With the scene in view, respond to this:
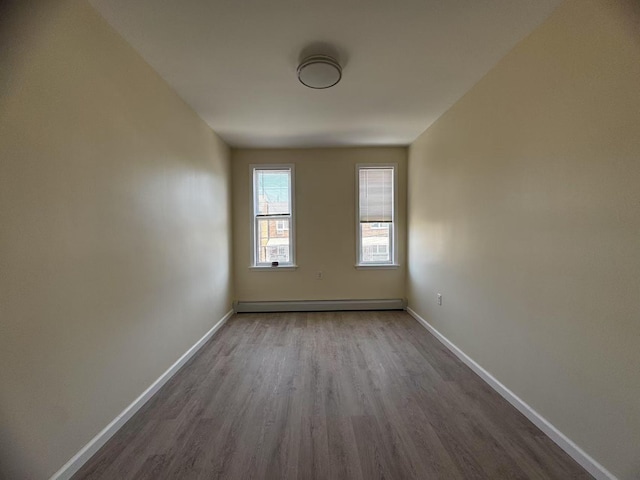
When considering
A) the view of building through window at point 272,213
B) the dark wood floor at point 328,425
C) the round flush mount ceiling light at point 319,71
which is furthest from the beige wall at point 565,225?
the view of building through window at point 272,213

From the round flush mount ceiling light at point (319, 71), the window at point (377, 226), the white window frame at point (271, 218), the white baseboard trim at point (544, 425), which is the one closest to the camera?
the white baseboard trim at point (544, 425)

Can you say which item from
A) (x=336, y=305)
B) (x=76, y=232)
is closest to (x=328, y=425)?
(x=76, y=232)

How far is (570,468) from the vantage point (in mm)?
1470

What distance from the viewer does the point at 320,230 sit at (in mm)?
4461

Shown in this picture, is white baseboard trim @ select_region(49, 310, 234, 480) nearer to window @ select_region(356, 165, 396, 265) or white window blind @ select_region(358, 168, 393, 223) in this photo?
window @ select_region(356, 165, 396, 265)

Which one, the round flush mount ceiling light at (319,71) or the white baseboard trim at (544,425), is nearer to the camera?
the white baseboard trim at (544,425)

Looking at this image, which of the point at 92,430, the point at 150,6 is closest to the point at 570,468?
the point at 92,430

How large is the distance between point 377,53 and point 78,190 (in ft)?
6.86

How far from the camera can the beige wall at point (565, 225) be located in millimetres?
1301

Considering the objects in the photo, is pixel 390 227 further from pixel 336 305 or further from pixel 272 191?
pixel 272 191

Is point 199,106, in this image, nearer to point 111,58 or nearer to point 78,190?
point 111,58

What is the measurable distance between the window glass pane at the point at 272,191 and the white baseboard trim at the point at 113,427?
234cm

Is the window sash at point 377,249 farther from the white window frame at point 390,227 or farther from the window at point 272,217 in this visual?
the window at point 272,217

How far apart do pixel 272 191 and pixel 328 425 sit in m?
3.40
